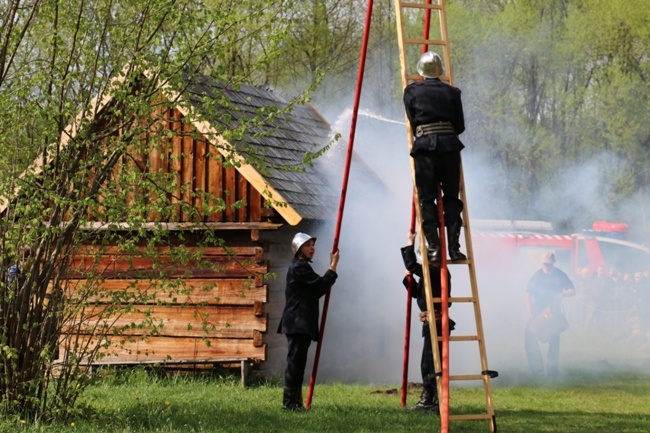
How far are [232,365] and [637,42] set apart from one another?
30.9m

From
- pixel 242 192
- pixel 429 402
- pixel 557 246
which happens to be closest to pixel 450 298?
pixel 429 402

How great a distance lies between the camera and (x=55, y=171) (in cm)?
1095

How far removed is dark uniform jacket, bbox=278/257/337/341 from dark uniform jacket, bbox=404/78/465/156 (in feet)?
7.78

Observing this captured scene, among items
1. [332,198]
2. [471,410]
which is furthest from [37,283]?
[332,198]

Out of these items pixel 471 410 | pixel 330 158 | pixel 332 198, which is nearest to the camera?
pixel 471 410

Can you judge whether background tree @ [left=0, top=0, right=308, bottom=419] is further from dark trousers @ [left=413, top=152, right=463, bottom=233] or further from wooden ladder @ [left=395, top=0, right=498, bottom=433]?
dark trousers @ [left=413, top=152, right=463, bottom=233]

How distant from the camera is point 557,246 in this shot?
28641 mm

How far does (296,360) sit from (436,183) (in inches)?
117

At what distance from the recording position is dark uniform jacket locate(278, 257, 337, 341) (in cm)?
1212

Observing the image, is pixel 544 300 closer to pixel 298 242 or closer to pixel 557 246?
pixel 298 242

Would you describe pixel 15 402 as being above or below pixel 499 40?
below

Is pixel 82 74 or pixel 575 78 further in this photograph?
pixel 575 78

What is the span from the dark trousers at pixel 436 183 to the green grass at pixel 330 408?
2051 millimetres

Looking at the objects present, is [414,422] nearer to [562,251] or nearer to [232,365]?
[232,365]
